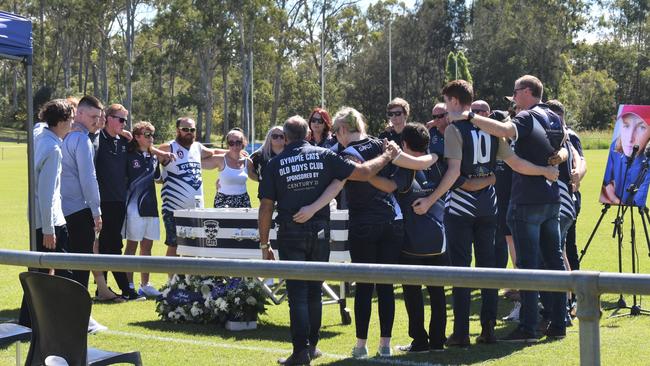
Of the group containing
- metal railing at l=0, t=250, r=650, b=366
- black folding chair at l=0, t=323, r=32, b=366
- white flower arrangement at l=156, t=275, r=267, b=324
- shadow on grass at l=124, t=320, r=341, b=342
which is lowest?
shadow on grass at l=124, t=320, r=341, b=342

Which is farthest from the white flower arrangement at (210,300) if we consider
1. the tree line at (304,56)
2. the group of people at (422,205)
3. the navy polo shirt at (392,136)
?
the tree line at (304,56)

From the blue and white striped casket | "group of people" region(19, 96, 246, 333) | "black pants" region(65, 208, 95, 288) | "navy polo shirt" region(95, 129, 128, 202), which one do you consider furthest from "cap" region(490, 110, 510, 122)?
"navy polo shirt" region(95, 129, 128, 202)

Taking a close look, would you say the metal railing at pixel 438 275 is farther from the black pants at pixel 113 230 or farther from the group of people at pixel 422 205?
the black pants at pixel 113 230

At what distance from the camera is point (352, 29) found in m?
78.1

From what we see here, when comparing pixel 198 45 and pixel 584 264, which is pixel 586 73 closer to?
pixel 198 45

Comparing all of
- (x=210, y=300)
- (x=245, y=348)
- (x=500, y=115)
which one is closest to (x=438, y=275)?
(x=245, y=348)

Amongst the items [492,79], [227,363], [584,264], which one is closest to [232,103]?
[492,79]

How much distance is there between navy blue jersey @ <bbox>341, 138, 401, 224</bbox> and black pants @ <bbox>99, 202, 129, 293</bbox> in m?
3.84

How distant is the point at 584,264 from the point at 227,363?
717 centimetres

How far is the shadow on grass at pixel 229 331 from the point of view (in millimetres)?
7672

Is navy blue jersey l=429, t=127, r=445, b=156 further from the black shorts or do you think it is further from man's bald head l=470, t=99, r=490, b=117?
the black shorts

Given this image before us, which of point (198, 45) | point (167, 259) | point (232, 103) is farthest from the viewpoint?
point (232, 103)

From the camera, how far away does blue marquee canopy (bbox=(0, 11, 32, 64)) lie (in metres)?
6.97

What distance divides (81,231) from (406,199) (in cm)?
311
